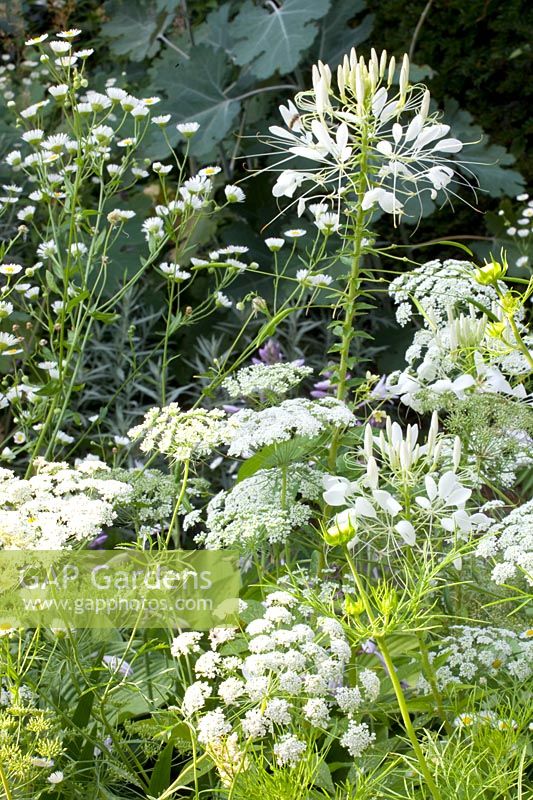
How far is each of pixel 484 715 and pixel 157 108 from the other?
3431 mm

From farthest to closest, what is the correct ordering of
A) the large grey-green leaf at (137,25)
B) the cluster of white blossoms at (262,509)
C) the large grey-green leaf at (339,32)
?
the large grey-green leaf at (137,25), the large grey-green leaf at (339,32), the cluster of white blossoms at (262,509)

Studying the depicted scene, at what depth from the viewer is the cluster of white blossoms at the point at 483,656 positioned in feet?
5.83

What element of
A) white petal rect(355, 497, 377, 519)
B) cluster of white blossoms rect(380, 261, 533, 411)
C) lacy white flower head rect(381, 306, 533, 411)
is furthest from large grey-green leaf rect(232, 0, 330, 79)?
white petal rect(355, 497, 377, 519)

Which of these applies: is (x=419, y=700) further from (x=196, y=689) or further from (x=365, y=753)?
(x=196, y=689)

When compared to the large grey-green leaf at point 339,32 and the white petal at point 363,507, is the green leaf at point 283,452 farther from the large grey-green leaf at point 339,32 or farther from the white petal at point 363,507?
the large grey-green leaf at point 339,32

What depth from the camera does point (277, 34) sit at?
428 centimetres

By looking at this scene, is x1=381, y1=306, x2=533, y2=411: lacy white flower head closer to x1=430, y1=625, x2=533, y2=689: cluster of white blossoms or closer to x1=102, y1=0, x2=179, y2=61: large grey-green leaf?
x1=430, y1=625, x2=533, y2=689: cluster of white blossoms

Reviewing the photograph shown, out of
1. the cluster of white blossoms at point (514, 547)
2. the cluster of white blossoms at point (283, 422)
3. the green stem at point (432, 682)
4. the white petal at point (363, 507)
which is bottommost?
the green stem at point (432, 682)

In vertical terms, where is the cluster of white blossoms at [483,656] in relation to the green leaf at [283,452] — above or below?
below

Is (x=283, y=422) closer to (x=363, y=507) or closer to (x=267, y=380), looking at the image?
(x=267, y=380)

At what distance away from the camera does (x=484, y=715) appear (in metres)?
1.68

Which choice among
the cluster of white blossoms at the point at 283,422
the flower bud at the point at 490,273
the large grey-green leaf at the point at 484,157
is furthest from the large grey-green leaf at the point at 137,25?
the flower bud at the point at 490,273

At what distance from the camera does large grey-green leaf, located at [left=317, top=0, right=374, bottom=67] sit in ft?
15.4

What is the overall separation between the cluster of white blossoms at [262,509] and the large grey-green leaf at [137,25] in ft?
11.1
